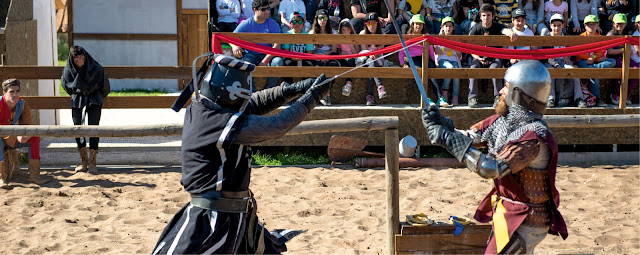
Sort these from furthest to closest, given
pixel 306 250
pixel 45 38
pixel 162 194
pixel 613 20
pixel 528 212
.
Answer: pixel 45 38, pixel 613 20, pixel 162 194, pixel 306 250, pixel 528 212

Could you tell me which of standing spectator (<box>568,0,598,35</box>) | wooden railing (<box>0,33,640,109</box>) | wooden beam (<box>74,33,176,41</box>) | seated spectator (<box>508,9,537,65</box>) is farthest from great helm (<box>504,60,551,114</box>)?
wooden beam (<box>74,33,176,41</box>)

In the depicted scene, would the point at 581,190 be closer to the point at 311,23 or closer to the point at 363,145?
the point at 363,145

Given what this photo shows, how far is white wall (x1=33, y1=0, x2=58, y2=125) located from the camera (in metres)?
9.74

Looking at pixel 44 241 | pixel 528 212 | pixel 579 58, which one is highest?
pixel 579 58

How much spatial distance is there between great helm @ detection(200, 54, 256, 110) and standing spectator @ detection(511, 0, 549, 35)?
21.9 ft

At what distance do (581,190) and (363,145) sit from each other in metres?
2.49

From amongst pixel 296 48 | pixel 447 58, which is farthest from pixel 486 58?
pixel 296 48

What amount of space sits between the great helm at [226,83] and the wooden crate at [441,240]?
1.67 meters

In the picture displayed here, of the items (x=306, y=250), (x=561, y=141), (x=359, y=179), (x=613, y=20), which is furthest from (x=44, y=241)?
(x=613, y=20)

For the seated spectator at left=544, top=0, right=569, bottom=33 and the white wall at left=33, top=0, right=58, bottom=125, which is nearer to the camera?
the seated spectator at left=544, top=0, right=569, bottom=33

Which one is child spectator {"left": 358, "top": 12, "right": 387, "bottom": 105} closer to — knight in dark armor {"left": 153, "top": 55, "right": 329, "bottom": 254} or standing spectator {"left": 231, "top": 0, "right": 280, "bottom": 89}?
standing spectator {"left": 231, "top": 0, "right": 280, "bottom": 89}

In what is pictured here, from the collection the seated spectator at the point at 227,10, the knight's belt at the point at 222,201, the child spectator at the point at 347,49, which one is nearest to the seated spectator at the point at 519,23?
the child spectator at the point at 347,49

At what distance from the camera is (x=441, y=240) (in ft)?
15.5

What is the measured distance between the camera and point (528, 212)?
3562 millimetres
